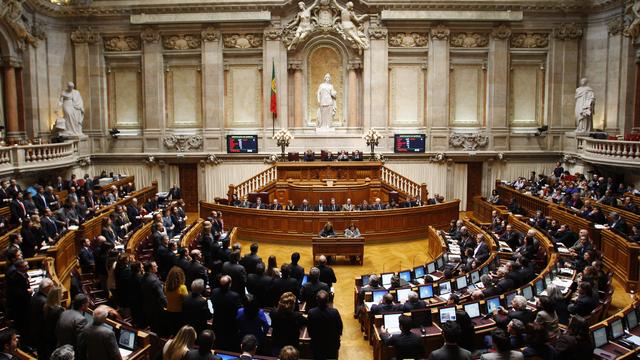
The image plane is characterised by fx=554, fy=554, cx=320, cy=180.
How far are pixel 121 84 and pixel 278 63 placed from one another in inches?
283

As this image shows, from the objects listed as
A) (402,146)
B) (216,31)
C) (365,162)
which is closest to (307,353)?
(365,162)

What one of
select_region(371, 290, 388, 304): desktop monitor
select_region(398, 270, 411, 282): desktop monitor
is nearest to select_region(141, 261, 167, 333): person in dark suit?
select_region(371, 290, 388, 304): desktop monitor

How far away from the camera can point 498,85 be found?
24.2 metres

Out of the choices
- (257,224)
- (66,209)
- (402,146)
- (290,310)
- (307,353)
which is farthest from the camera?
(402,146)

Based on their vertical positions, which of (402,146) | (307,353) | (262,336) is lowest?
(307,353)

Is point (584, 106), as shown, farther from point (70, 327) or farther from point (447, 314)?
point (70, 327)

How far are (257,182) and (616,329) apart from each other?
15.4 meters

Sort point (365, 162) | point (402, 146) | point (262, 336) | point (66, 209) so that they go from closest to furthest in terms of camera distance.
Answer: point (262, 336) → point (66, 209) → point (365, 162) → point (402, 146)

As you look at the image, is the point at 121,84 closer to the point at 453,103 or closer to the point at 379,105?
the point at 379,105

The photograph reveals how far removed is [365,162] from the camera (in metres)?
21.7

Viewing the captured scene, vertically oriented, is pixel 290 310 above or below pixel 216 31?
below

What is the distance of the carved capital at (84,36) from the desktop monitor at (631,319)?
23008 millimetres

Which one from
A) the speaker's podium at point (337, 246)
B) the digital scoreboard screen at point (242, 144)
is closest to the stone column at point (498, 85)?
the digital scoreboard screen at point (242, 144)

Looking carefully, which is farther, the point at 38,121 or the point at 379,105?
the point at 379,105
